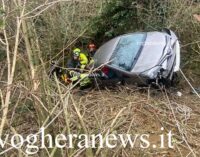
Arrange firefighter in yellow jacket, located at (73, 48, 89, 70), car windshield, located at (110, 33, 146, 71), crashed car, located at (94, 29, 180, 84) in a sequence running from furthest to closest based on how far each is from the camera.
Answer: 1. firefighter in yellow jacket, located at (73, 48, 89, 70)
2. car windshield, located at (110, 33, 146, 71)
3. crashed car, located at (94, 29, 180, 84)

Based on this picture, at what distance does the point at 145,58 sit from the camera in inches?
352

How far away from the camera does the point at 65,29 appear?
1089 cm

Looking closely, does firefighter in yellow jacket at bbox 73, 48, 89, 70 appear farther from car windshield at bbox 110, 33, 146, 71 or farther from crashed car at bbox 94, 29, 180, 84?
car windshield at bbox 110, 33, 146, 71

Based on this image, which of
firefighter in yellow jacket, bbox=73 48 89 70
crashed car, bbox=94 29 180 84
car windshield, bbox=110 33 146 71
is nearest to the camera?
crashed car, bbox=94 29 180 84

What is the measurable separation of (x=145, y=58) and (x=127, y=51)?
53cm

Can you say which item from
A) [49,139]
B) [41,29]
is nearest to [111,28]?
[41,29]

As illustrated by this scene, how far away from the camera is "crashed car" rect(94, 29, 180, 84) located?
8656 mm

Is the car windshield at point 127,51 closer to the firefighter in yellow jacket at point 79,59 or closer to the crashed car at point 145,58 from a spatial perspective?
the crashed car at point 145,58

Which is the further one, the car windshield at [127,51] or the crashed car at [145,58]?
the car windshield at [127,51]

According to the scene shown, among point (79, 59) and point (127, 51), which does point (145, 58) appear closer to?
point (127, 51)

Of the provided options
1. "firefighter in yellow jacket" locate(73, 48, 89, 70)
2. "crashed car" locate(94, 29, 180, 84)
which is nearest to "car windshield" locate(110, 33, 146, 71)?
"crashed car" locate(94, 29, 180, 84)

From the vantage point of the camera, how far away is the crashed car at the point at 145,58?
8656 millimetres

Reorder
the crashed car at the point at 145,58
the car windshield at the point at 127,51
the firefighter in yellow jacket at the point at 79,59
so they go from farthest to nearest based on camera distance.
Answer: the firefighter in yellow jacket at the point at 79,59 → the car windshield at the point at 127,51 → the crashed car at the point at 145,58

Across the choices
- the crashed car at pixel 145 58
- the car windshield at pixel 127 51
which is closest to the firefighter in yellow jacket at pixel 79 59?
the crashed car at pixel 145 58
